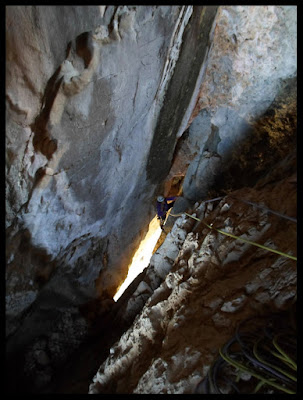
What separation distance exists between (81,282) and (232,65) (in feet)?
15.9

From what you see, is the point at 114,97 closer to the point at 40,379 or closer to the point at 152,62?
the point at 152,62

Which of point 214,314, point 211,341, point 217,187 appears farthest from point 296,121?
point 211,341

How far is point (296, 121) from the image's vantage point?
4090mm

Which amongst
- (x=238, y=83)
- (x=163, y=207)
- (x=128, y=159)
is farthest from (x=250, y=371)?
(x=163, y=207)

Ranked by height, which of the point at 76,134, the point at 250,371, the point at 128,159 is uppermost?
the point at 76,134

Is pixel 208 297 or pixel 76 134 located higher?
pixel 76 134

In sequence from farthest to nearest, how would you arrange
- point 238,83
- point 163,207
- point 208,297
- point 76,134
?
point 163,207 → point 238,83 → point 76,134 → point 208,297

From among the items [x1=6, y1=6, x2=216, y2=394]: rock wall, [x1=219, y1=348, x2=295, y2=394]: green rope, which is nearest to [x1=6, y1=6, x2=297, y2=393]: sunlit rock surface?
[x1=6, y1=6, x2=216, y2=394]: rock wall

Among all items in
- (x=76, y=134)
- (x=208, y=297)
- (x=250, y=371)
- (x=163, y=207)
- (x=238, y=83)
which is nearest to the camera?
(x=250, y=371)

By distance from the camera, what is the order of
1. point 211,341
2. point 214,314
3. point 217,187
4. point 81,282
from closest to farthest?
1. point 211,341
2. point 214,314
3. point 217,187
4. point 81,282

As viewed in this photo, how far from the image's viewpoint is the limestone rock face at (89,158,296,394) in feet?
8.61

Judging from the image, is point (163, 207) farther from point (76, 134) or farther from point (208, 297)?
point (208, 297)

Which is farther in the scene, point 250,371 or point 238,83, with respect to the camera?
point 238,83

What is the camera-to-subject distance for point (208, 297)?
3.04 m
